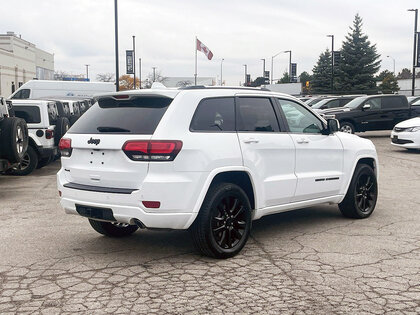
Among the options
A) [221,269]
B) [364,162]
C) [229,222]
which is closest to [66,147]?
[229,222]

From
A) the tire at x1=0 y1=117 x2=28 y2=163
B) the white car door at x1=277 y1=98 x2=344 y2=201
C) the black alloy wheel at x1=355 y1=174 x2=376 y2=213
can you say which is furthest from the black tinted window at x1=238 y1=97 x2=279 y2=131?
the tire at x1=0 y1=117 x2=28 y2=163

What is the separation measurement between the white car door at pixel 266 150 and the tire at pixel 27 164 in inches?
313

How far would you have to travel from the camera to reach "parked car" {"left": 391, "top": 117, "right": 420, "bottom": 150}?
16.3 meters

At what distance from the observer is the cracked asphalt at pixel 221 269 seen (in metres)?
4.25

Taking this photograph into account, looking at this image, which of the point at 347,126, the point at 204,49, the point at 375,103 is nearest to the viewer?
the point at 347,126

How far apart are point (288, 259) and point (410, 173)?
7772 mm

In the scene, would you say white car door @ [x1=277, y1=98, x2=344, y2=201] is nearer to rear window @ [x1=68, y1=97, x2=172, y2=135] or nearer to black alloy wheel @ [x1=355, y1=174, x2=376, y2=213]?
black alloy wheel @ [x1=355, y1=174, x2=376, y2=213]

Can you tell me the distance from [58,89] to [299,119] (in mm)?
25302

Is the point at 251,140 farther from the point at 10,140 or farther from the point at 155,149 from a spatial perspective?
the point at 10,140

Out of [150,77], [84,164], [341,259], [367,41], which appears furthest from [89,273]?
[150,77]

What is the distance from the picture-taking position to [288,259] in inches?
215

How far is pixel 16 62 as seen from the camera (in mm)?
70500

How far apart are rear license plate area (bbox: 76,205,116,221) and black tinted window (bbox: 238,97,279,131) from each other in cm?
163

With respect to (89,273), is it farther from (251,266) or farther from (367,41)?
(367,41)
